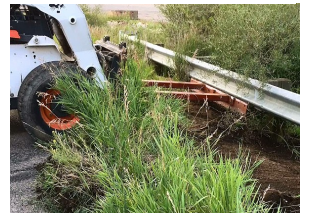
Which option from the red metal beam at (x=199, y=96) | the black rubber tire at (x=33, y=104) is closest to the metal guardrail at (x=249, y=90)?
the red metal beam at (x=199, y=96)

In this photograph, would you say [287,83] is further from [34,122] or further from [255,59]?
[34,122]

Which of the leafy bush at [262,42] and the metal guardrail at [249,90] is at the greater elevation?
the leafy bush at [262,42]

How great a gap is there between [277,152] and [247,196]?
197cm

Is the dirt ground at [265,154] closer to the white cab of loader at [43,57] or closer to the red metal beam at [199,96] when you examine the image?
the red metal beam at [199,96]

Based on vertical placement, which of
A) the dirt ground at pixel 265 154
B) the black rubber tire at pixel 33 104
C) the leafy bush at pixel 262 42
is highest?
the leafy bush at pixel 262 42

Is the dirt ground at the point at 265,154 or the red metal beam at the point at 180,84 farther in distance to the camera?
the red metal beam at the point at 180,84

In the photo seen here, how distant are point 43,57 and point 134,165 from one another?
7.50ft

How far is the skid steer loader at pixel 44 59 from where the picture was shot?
190 inches

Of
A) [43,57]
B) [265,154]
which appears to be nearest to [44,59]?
[43,57]

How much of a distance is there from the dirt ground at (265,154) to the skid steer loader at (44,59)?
1.28 metres

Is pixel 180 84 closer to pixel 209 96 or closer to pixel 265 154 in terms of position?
pixel 209 96

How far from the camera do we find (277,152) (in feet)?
15.2

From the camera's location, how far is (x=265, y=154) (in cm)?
452
